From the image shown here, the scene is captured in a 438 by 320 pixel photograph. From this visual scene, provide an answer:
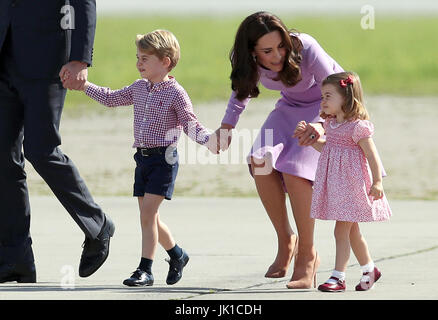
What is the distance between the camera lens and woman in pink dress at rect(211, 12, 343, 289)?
24.2ft

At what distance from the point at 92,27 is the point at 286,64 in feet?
3.60

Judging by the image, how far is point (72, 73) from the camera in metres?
7.30

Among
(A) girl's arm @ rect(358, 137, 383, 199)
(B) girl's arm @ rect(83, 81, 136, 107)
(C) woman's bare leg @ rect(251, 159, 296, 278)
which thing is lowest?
(C) woman's bare leg @ rect(251, 159, 296, 278)

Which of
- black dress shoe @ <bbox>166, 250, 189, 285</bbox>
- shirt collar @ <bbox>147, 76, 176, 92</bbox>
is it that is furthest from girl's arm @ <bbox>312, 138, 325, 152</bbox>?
black dress shoe @ <bbox>166, 250, 189, 285</bbox>

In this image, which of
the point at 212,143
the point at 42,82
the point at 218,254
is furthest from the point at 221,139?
the point at 218,254

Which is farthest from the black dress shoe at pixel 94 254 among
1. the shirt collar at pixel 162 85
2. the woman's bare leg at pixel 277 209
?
the woman's bare leg at pixel 277 209

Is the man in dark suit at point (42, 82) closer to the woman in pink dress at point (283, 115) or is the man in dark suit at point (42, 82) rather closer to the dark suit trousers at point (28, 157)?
the dark suit trousers at point (28, 157)

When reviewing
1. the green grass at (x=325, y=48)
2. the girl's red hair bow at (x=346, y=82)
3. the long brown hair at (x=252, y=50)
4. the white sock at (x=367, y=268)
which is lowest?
the white sock at (x=367, y=268)

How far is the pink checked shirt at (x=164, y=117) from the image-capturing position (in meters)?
7.54

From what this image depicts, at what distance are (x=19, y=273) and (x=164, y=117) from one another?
1.21 metres

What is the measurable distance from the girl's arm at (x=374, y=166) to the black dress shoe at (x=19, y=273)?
1.99 m

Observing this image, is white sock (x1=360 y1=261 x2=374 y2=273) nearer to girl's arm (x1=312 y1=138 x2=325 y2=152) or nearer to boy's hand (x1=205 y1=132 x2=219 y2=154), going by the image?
girl's arm (x1=312 y1=138 x2=325 y2=152)

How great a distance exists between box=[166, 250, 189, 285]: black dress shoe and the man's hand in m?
1.19
